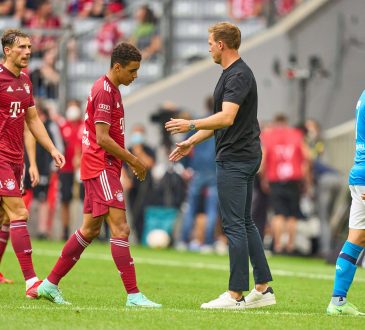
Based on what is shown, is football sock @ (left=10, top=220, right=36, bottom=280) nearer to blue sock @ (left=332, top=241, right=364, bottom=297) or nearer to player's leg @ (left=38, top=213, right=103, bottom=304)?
player's leg @ (left=38, top=213, right=103, bottom=304)

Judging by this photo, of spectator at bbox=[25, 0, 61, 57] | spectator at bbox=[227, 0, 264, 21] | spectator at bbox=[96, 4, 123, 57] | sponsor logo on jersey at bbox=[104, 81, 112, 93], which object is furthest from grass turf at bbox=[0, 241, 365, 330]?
spectator at bbox=[25, 0, 61, 57]

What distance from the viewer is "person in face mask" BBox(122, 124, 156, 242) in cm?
2222

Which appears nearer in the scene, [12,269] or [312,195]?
[12,269]

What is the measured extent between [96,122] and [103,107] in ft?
0.42

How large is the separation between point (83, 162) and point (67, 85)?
52.1ft

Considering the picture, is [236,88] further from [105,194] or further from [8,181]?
[8,181]

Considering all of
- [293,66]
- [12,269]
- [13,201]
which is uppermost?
[293,66]

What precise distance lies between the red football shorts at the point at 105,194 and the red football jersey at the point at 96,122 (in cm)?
6

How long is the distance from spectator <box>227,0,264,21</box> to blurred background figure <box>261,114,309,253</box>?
578 centimetres

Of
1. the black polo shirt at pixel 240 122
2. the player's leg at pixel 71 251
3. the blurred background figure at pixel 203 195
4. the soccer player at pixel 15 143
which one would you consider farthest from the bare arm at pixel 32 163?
the blurred background figure at pixel 203 195

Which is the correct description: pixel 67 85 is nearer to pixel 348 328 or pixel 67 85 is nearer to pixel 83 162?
pixel 83 162

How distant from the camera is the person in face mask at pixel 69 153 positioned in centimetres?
2202

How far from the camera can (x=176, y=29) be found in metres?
26.0

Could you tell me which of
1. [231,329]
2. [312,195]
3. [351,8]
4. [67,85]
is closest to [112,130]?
[231,329]
